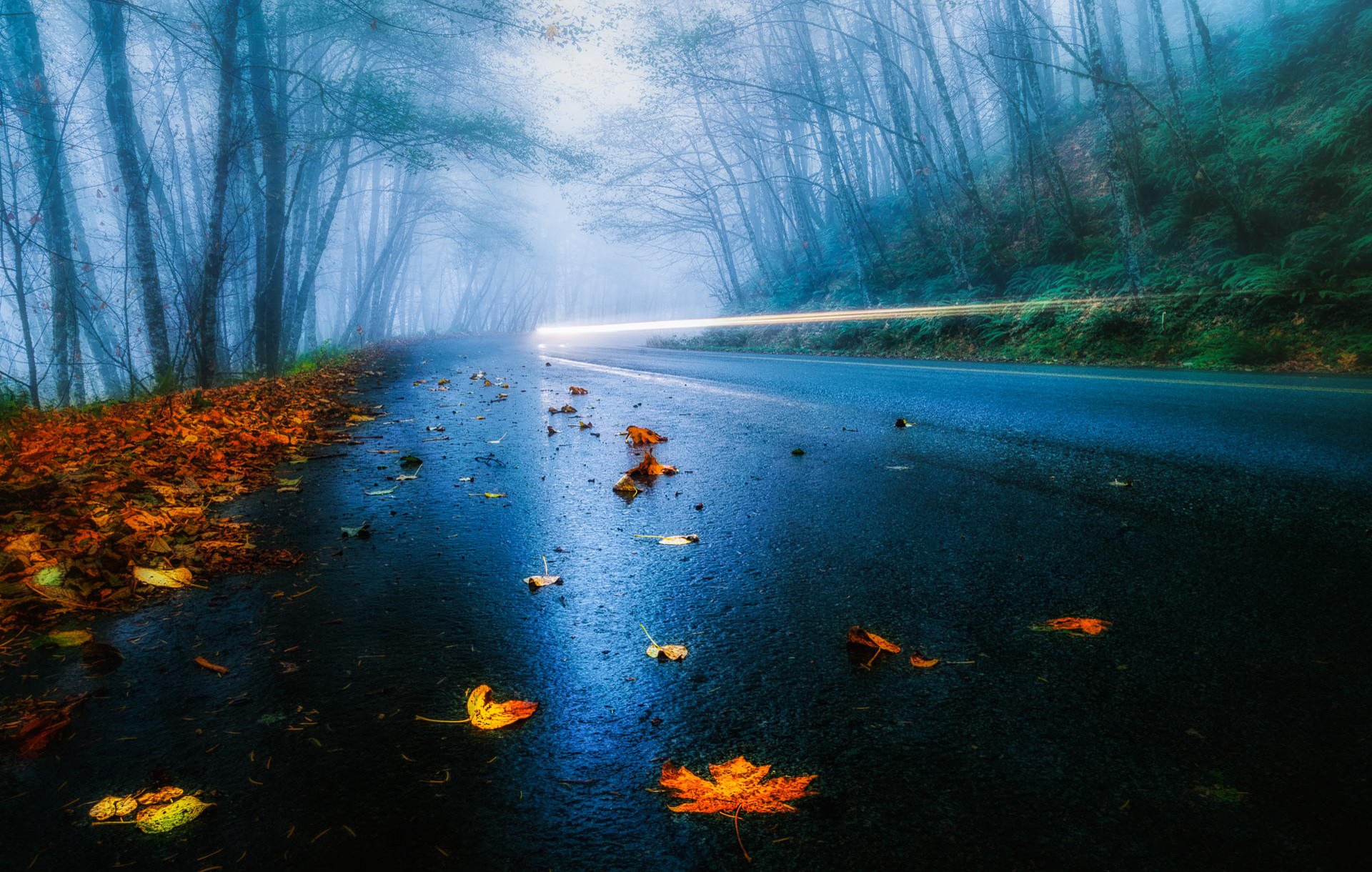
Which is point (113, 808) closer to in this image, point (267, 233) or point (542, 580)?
point (542, 580)

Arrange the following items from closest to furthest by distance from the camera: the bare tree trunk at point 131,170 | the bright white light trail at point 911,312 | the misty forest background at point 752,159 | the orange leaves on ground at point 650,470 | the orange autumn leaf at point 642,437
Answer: the orange leaves on ground at point 650,470
the orange autumn leaf at point 642,437
the bare tree trunk at point 131,170
the misty forest background at point 752,159
the bright white light trail at point 911,312

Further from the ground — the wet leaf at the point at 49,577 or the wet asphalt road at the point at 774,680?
the wet leaf at the point at 49,577

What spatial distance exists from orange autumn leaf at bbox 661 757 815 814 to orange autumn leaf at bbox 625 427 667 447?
11.7 ft

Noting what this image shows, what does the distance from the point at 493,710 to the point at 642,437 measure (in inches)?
134

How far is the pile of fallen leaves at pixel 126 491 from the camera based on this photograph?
2.30 m

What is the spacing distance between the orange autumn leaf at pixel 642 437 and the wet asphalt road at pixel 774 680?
4.19 ft

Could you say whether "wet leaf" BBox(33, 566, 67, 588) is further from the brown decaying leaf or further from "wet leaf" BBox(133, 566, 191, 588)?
the brown decaying leaf

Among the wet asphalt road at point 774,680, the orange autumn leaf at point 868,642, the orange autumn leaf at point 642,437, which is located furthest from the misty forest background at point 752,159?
the orange autumn leaf at point 868,642

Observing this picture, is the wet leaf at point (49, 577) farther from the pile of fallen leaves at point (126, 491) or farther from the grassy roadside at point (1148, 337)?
the grassy roadside at point (1148, 337)

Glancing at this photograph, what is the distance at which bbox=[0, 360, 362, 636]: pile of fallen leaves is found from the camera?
7.55ft

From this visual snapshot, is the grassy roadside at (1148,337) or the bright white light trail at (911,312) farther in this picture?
the bright white light trail at (911,312)

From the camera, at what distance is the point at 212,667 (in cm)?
175

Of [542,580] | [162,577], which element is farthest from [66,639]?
[542,580]

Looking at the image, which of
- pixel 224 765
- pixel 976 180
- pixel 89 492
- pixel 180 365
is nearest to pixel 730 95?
pixel 976 180
